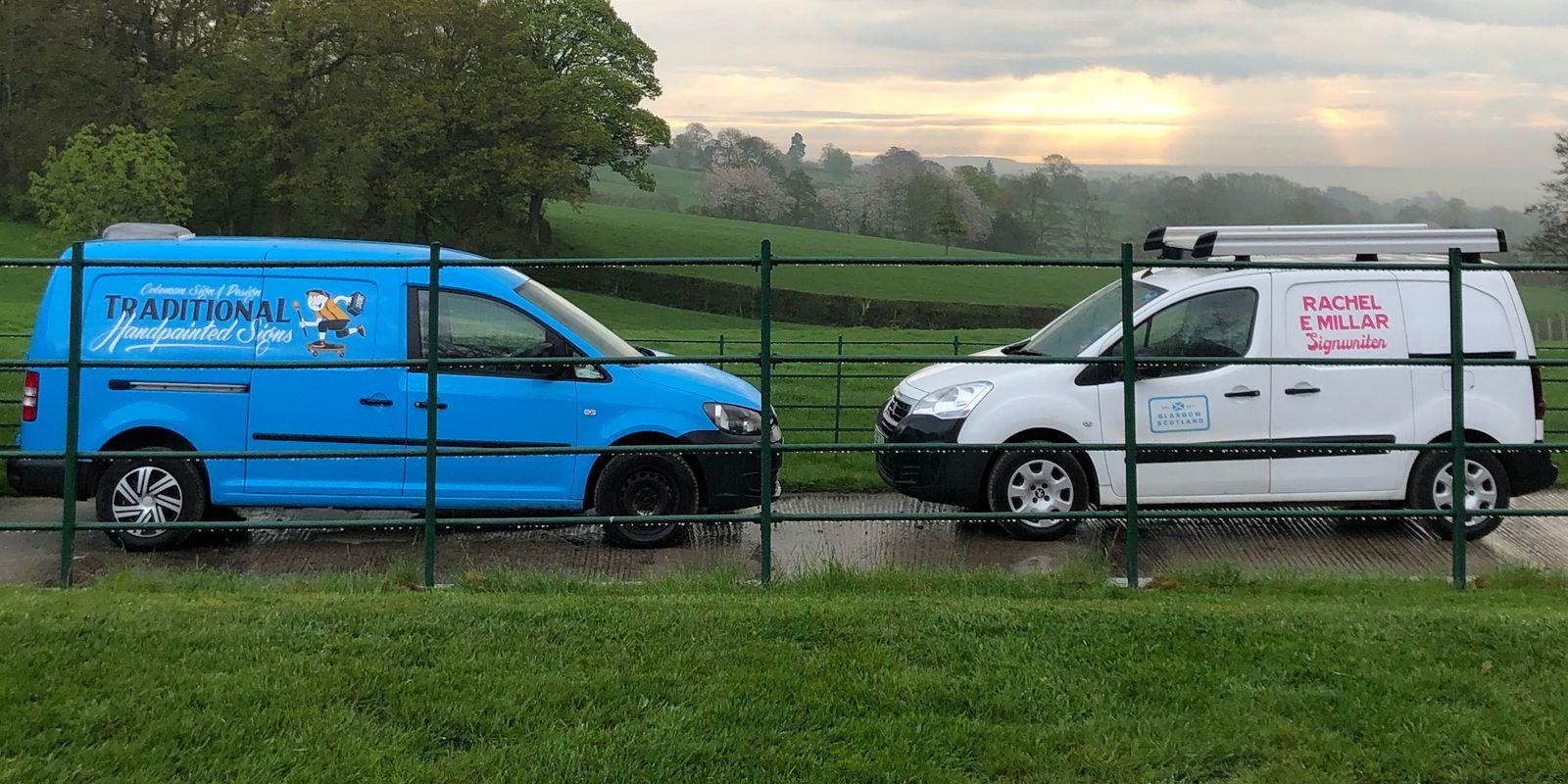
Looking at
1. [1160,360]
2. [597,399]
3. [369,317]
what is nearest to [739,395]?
[597,399]

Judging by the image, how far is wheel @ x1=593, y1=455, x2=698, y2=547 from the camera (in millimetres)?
8242

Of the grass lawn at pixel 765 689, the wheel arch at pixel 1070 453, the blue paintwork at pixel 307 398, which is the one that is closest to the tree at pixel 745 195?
the wheel arch at pixel 1070 453

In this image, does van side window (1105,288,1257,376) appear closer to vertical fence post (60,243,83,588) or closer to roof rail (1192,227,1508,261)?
roof rail (1192,227,1508,261)

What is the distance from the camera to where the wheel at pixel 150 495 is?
320 inches

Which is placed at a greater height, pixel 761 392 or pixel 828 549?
pixel 761 392

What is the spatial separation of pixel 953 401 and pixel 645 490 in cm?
213

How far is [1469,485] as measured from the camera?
895 centimetres

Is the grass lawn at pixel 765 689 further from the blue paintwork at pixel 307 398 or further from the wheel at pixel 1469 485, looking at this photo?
the wheel at pixel 1469 485

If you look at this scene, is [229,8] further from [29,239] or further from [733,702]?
[733,702]

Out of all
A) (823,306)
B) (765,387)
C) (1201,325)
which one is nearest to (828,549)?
(765,387)

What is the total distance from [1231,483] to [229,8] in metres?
56.6

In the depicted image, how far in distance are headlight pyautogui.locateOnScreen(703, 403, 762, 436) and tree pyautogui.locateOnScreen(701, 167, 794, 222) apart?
62.8 m

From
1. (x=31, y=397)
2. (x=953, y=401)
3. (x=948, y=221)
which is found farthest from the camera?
(x=948, y=221)

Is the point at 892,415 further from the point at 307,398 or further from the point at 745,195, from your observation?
the point at 745,195
